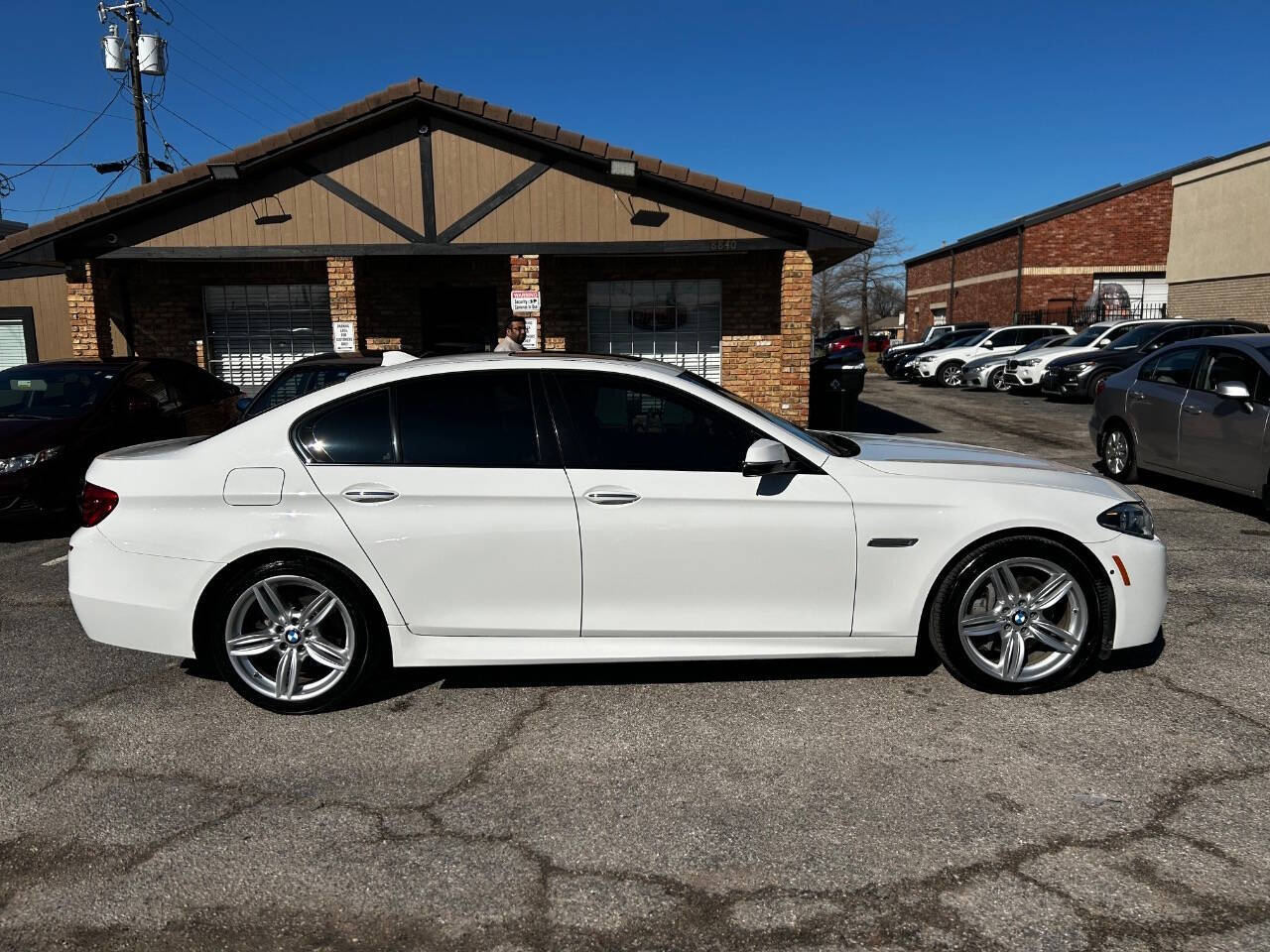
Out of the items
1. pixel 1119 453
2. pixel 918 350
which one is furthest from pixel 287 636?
pixel 918 350

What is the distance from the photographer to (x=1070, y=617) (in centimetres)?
405

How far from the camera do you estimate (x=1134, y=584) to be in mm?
4008

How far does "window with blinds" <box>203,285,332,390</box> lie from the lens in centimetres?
1432

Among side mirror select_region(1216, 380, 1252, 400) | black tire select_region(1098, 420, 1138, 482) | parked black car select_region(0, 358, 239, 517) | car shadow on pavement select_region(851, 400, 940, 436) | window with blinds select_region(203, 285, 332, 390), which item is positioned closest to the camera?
side mirror select_region(1216, 380, 1252, 400)

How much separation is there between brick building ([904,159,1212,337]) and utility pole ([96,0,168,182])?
3032cm

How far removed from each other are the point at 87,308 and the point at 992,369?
19.7 meters

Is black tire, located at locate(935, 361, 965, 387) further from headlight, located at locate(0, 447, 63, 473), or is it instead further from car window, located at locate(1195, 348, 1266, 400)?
headlight, located at locate(0, 447, 63, 473)

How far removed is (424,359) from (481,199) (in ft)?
26.0

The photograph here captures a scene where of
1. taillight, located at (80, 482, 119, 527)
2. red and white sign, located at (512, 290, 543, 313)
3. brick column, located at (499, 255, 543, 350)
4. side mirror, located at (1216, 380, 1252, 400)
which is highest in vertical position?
brick column, located at (499, 255, 543, 350)

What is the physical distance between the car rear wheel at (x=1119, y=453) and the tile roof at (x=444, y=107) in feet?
12.4

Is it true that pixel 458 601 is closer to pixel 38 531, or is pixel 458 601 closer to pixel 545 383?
pixel 545 383

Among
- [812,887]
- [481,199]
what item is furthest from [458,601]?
[481,199]

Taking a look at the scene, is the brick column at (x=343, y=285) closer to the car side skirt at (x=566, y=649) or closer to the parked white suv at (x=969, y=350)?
the car side skirt at (x=566, y=649)

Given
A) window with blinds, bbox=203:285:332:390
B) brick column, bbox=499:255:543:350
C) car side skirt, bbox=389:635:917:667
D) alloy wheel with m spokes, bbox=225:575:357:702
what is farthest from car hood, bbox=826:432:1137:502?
window with blinds, bbox=203:285:332:390
